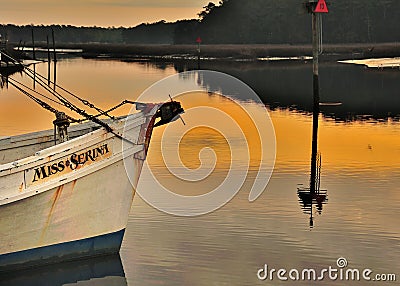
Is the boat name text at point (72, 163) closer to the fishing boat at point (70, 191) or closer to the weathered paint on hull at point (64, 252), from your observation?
the fishing boat at point (70, 191)

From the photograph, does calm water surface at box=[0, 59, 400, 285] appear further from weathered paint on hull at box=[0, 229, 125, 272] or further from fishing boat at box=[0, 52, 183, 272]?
fishing boat at box=[0, 52, 183, 272]

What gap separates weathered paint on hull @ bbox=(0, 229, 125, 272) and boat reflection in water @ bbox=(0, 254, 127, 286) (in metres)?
0.10

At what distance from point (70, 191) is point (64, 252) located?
1071 millimetres

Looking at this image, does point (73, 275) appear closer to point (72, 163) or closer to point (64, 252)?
point (64, 252)

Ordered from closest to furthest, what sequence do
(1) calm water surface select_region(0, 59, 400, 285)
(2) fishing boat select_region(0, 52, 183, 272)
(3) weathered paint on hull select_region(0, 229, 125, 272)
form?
(2) fishing boat select_region(0, 52, 183, 272)
(3) weathered paint on hull select_region(0, 229, 125, 272)
(1) calm water surface select_region(0, 59, 400, 285)

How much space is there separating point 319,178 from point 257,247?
6.35 metres

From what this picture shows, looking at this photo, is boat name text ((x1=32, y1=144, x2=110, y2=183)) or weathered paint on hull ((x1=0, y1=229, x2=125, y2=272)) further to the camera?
weathered paint on hull ((x1=0, y1=229, x2=125, y2=272))

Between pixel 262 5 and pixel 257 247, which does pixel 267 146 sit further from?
pixel 262 5

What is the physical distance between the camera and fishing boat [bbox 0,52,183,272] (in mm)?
13438

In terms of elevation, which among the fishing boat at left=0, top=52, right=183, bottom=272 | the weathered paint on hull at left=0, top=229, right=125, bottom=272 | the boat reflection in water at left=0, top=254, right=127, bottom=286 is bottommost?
the boat reflection in water at left=0, top=254, right=127, bottom=286

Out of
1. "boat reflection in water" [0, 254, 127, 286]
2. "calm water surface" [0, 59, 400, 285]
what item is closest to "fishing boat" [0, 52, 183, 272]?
"boat reflection in water" [0, 254, 127, 286]

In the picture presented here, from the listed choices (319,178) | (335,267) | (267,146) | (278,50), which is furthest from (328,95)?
(278,50)

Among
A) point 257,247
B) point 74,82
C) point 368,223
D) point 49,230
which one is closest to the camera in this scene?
point 49,230

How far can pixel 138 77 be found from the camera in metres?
68.8
